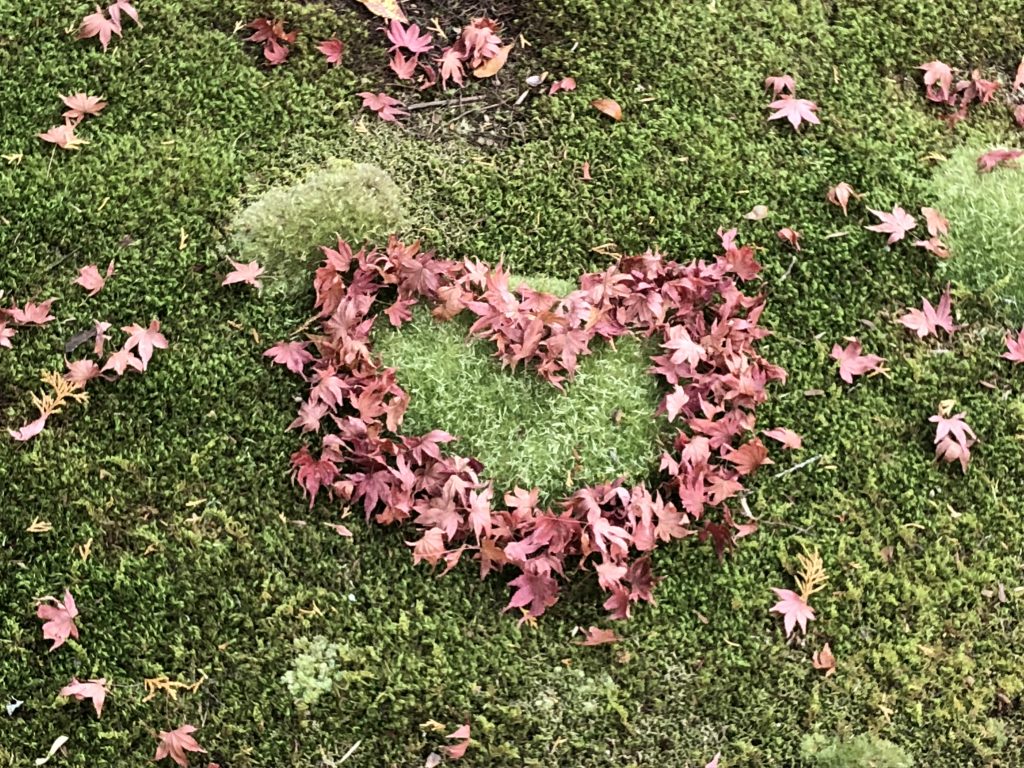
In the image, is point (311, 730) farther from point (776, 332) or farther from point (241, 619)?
point (776, 332)

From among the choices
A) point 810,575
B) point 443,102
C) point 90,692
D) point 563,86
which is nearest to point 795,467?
point 810,575

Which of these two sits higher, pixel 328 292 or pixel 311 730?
→ pixel 328 292

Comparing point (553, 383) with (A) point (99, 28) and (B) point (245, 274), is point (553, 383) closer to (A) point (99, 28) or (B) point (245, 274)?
(B) point (245, 274)

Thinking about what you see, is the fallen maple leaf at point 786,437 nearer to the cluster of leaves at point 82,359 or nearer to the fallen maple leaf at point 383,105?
the fallen maple leaf at point 383,105

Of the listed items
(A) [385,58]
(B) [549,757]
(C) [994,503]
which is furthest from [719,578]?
(A) [385,58]

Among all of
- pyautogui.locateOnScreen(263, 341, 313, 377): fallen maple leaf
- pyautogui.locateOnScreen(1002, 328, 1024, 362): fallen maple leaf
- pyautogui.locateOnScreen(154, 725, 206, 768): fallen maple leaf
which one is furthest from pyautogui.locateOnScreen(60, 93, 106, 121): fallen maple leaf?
pyautogui.locateOnScreen(1002, 328, 1024, 362): fallen maple leaf

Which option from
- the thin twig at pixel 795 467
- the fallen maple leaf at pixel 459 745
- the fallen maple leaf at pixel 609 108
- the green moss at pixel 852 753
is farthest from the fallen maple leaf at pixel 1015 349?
the fallen maple leaf at pixel 459 745

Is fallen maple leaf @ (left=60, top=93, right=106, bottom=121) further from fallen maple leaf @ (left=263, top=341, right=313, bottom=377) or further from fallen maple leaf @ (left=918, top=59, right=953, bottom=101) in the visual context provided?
fallen maple leaf @ (left=918, top=59, right=953, bottom=101)
